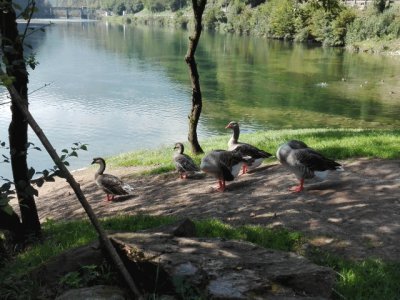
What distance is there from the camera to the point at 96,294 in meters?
5.75

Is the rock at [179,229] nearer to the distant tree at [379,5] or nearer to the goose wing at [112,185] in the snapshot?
the goose wing at [112,185]

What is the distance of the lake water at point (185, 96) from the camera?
40.3 m

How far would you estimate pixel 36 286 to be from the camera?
6.33m

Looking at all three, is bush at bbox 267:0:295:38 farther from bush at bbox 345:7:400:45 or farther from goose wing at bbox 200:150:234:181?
goose wing at bbox 200:150:234:181

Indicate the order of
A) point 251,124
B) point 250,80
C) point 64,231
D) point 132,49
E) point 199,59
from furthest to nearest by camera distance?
point 132,49, point 199,59, point 250,80, point 251,124, point 64,231

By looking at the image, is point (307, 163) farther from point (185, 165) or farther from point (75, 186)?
point (75, 186)

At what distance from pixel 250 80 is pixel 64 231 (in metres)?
57.8

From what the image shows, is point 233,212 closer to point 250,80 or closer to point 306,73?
point 250,80

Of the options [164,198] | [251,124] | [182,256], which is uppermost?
[182,256]

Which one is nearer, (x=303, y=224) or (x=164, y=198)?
(x=303, y=224)

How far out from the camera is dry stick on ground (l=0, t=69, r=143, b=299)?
16.8 feet

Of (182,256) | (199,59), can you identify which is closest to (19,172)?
(182,256)

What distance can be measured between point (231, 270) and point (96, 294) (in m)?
1.76

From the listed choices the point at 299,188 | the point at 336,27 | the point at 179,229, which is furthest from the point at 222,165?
the point at 336,27
